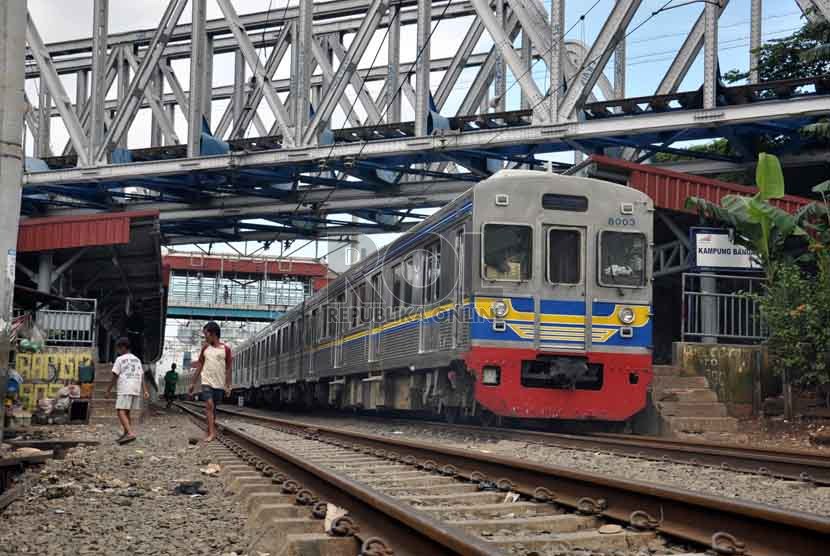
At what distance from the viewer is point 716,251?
16234mm

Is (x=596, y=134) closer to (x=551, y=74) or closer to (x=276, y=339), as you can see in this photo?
(x=551, y=74)

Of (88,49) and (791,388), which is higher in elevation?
(88,49)

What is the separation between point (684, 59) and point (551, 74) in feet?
8.11

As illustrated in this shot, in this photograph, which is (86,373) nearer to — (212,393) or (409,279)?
(212,393)

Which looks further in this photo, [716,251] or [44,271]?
[44,271]

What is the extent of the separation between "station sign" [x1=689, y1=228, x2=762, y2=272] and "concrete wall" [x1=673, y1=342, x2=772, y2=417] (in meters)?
1.66

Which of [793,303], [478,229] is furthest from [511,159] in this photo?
[478,229]

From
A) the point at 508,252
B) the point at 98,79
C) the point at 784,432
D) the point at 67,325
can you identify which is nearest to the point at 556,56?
the point at 508,252

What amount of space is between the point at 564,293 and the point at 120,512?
264 inches

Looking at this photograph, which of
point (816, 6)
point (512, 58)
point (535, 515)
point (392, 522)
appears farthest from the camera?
point (512, 58)

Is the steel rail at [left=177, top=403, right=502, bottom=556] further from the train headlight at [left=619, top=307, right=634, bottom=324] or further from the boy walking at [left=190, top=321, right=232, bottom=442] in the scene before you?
the train headlight at [left=619, top=307, right=634, bottom=324]

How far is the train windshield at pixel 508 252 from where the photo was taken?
11516 millimetres

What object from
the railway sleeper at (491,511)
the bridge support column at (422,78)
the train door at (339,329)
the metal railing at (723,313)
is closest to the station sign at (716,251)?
the metal railing at (723,313)

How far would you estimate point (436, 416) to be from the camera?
17453 mm
